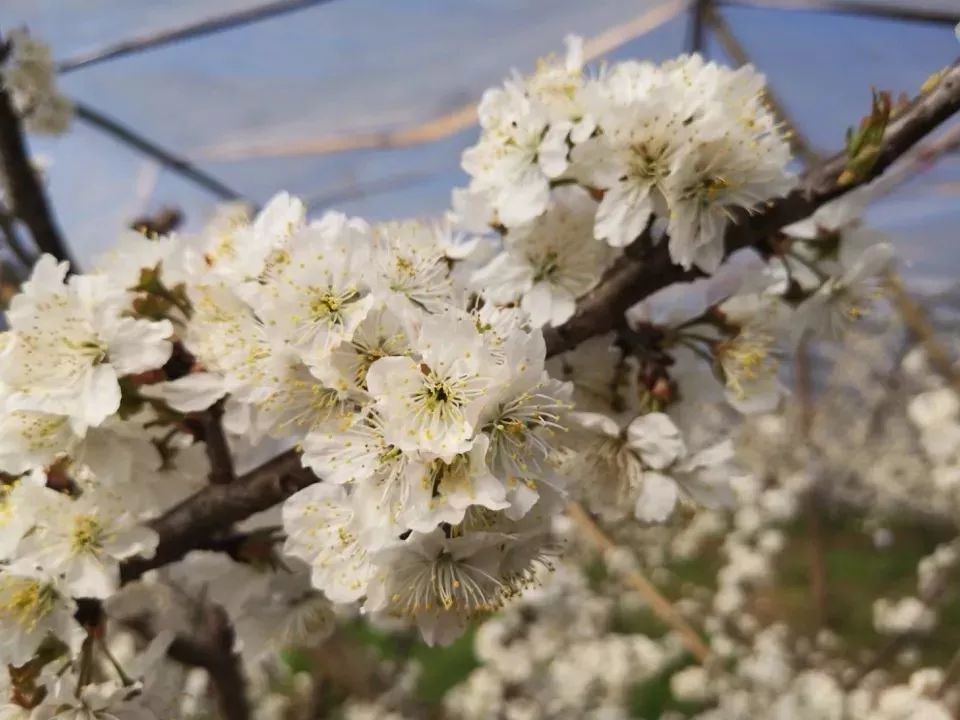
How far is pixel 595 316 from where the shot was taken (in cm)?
69

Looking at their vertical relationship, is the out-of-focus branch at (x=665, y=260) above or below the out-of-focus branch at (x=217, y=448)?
above

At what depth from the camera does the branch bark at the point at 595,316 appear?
25.6 inches

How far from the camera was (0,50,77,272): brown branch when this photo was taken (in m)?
1.10

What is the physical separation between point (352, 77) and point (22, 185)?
178 centimetres

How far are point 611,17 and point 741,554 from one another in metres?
2.04

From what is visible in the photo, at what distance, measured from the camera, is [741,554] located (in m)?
3.21

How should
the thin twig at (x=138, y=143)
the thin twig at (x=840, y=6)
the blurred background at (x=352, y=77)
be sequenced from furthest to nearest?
the blurred background at (x=352, y=77)
the thin twig at (x=138, y=143)
the thin twig at (x=840, y=6)

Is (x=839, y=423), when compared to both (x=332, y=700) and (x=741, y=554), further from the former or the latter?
(x=332, y=700)

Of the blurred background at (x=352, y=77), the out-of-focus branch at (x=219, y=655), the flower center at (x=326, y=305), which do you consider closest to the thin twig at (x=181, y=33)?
the blurred background at (x=352, y=77)

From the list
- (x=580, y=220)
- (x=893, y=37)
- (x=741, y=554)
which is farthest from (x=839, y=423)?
(x=580, y=220)

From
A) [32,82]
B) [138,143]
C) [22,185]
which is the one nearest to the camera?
[22,185]

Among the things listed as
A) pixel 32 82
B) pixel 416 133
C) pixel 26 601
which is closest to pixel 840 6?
pixel 416 133

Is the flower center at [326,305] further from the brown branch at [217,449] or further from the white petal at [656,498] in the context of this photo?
the white petal at [656,498]

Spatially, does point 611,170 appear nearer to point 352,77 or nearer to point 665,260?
point 665,260
